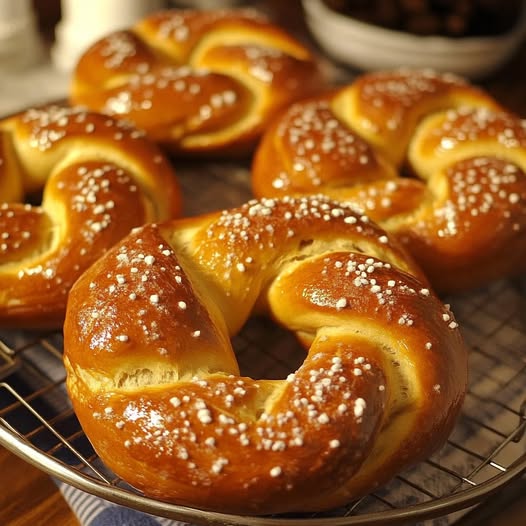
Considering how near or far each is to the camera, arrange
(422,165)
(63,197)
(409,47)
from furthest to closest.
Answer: (409,47)
(422,165)
(63,197)

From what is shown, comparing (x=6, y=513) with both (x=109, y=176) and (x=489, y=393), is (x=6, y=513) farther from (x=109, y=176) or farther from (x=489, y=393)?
(x=489, y=393)

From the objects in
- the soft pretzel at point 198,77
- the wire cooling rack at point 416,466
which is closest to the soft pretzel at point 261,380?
the wire cooling rack at point 416,466

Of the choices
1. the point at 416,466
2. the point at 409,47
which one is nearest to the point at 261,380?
the point at 416,466

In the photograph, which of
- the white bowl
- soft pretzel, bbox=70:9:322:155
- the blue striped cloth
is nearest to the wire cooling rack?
the blue striped cloth

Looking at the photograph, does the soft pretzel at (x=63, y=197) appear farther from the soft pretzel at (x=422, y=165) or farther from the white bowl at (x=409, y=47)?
the white bowl at (x=409, y=47)

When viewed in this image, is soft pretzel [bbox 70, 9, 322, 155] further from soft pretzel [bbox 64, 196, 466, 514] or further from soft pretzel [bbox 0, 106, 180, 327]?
soft pretzel [bbox 64, 196, 466, 514]

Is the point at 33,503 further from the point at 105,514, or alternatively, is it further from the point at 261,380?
the point at 261,380

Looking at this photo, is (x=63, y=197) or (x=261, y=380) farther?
(x=63, y=197)
